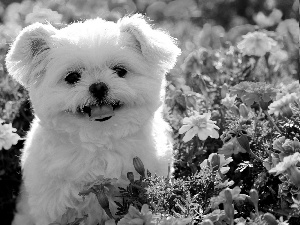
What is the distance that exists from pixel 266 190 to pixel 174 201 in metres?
0.61

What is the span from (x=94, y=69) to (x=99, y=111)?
0.19 m

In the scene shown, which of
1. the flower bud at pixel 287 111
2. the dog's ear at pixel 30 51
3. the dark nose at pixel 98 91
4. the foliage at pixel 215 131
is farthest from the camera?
the flower bud at pixel 287 111

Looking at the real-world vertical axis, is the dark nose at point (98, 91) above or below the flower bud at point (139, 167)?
above

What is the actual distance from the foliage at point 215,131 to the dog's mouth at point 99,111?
0.82 feet

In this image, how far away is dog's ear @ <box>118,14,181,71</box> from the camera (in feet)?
8.20

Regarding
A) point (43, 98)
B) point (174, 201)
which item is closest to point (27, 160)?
point (43, 98)

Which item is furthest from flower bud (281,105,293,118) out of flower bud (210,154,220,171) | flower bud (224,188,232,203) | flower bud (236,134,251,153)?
flower bud (224,188,232,203)

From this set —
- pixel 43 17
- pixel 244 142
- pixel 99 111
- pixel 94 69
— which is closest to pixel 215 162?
pixel 244 142

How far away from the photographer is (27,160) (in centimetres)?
275

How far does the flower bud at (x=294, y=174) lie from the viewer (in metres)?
2.10

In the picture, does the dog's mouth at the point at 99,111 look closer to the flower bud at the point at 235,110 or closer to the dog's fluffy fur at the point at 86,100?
the dog's fluffy fur at the point at 86,100

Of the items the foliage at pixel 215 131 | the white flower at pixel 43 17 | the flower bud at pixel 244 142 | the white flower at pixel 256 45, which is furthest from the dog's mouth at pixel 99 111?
the white flower at pixel 43 17

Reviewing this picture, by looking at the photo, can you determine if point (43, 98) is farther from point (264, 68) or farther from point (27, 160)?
point (264, 68)

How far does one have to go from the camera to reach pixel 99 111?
7.92 ft
